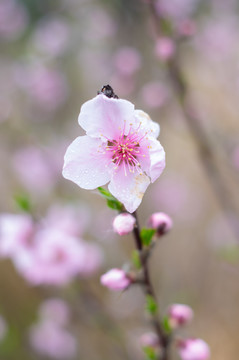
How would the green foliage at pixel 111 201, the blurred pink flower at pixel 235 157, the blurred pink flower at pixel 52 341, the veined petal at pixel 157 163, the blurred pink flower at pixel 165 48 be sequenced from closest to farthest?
the veined petal at pixel 157 163 < the green foliage at pixel 111 201 < the blurred pink flower at pixel 165 48 < the blurred pink flower at pixel 235 157 < the blurred pink flower at pixel 52 341

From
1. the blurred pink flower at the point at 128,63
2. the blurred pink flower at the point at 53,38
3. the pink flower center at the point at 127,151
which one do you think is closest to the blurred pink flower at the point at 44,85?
the blurred pink flower at the point at 53,38

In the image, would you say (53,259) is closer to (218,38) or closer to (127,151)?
(127,151)

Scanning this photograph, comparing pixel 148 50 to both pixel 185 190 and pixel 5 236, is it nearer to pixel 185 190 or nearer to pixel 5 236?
pixel 185 190

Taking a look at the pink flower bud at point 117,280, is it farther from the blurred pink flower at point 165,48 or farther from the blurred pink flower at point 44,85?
the blurred pink flower at point 44,85

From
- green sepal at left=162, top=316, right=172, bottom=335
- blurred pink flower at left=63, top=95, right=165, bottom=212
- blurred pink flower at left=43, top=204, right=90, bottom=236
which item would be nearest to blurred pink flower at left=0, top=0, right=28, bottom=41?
blurred pink flower at left=43, top=204, right=90, bottom=236

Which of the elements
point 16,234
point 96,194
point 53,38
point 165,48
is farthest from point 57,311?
point 53,38
